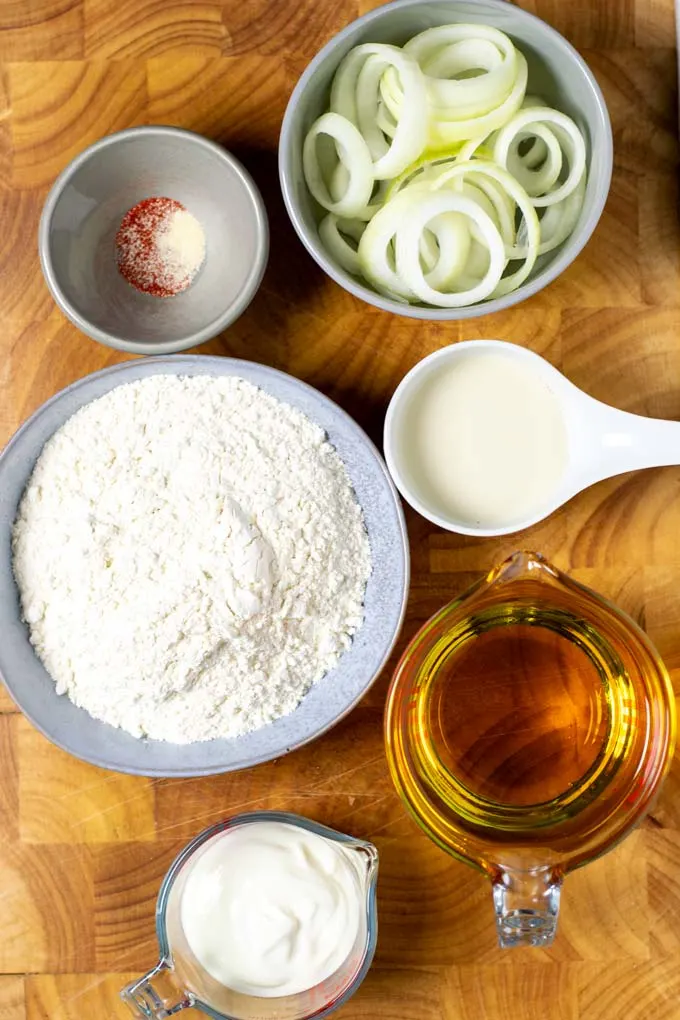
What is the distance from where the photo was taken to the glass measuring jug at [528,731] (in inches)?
34.3

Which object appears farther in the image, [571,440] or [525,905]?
[571,440]

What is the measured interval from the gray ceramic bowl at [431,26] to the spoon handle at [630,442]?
14 cm

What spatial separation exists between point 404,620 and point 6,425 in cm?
45

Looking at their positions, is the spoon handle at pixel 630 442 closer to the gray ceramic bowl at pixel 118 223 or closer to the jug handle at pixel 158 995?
the gray ceramic bowl at pixel 118 223

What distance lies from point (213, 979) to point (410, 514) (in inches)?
18.9

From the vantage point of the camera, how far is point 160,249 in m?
1.02

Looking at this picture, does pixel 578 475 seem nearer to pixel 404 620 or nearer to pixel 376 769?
pixel 404 620

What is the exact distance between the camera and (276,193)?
1.02 meters

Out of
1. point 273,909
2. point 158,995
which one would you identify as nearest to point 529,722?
point 273,909

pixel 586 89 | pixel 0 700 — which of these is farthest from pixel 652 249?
pixel 0 700

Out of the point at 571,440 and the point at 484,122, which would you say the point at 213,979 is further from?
the point at 484,122

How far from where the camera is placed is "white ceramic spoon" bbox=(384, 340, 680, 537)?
3.04ft

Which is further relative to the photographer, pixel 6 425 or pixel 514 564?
pixel 6 425

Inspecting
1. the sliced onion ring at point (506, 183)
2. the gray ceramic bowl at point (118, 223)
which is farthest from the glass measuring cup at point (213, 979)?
the sliced onion ring at point (506, 183)
